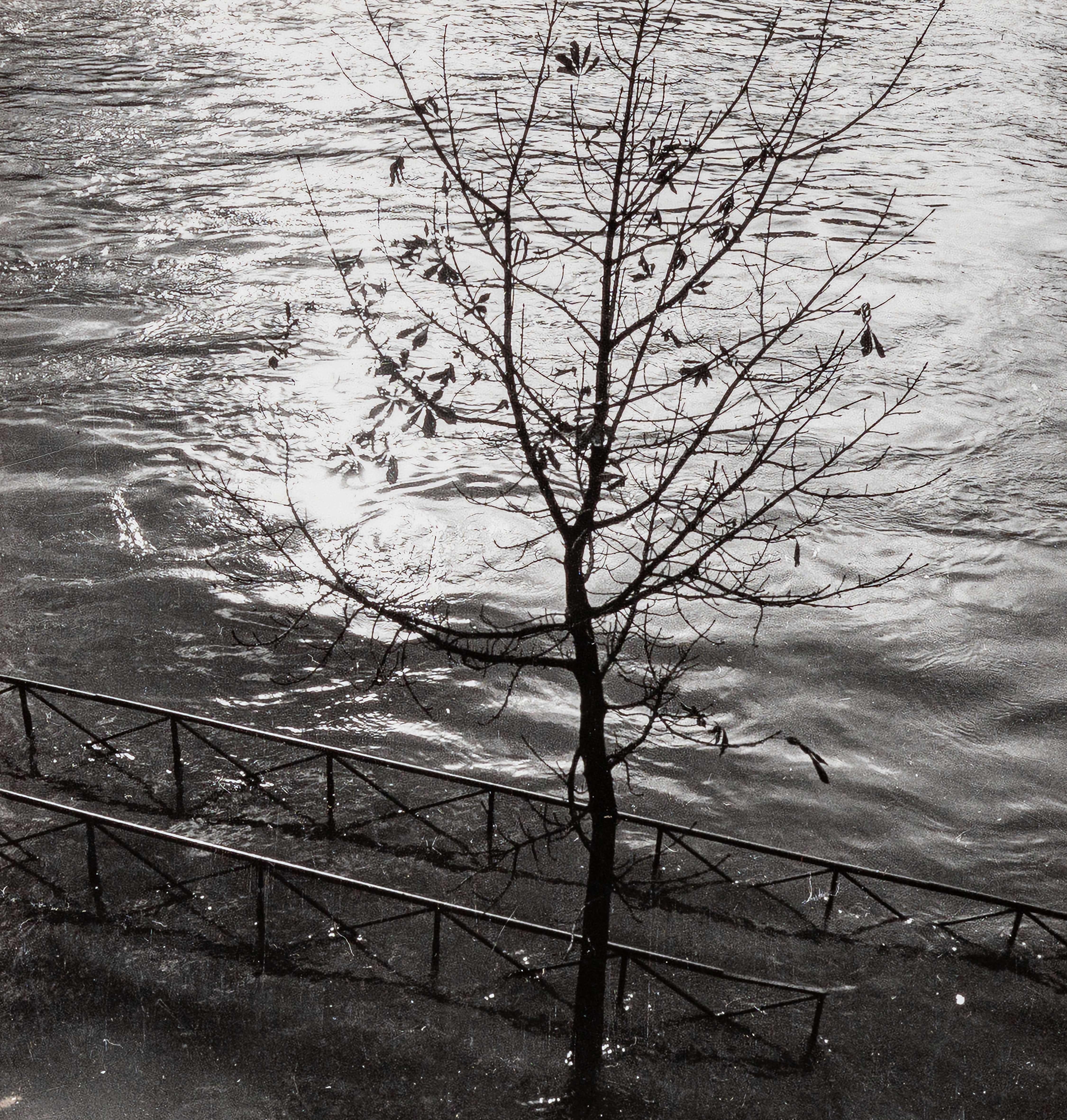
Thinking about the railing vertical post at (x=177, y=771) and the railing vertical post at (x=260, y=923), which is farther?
the railing vertical post at (x=177, y=771)

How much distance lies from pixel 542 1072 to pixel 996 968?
5333mm

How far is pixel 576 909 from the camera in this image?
45.6 ft

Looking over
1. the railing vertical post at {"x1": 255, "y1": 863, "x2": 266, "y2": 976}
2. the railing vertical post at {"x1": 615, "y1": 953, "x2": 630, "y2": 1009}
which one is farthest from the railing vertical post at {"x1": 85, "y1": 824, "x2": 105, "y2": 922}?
the railing vertical post at {"x1": 615, "y1": 953, "x2": 630, "y2": 1009}

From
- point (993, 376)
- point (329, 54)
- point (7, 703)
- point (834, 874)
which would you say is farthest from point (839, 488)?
point (329, 54)

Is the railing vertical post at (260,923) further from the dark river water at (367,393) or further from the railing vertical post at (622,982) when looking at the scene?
the dark river water at (367,393)

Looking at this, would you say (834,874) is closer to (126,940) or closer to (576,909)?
(576,909)

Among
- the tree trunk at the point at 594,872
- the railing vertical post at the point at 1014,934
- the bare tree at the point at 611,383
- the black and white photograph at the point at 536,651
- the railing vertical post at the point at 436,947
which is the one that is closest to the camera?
the bare tree at the point at 611,383

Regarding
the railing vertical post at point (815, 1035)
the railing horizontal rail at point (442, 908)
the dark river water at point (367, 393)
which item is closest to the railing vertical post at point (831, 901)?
the railing horizontal rail at point (442, 908)

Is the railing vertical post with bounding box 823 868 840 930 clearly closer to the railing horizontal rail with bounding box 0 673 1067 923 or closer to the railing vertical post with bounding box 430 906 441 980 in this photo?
the railing horizontal rail with bounding box 0 673 1067 923

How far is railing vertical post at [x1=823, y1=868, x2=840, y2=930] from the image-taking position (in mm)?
13180

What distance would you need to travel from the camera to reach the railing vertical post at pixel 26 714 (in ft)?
48.4

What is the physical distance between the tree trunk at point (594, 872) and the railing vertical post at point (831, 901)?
8.98 feet

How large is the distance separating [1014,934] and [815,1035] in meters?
2.55

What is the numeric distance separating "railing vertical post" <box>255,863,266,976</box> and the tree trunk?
2969 mm
